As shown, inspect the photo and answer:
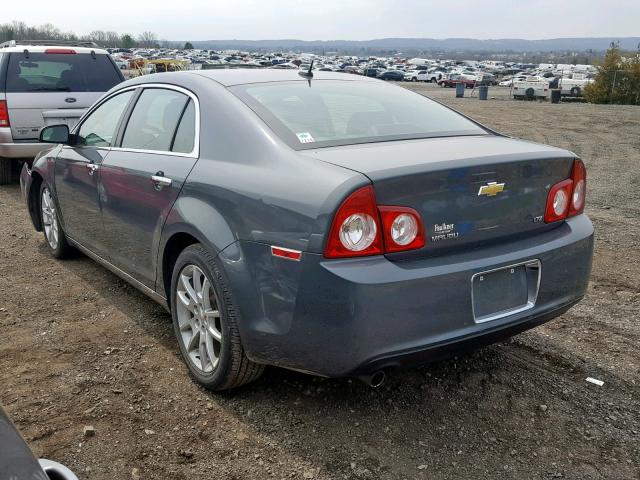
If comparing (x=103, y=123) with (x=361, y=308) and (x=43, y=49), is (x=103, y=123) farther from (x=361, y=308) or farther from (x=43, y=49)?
(x=43, y=49)

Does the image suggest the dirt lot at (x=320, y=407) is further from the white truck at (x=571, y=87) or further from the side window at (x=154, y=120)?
the white truck at (x=571, y=87)

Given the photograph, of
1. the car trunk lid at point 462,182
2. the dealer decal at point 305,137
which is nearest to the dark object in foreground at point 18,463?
the car trunk lid at point 462,182

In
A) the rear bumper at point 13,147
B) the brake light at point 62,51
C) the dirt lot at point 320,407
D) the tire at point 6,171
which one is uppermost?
the brake light at point 62,51

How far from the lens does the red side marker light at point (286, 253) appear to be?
2582 millimetres

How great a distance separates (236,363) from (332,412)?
21.4 inches

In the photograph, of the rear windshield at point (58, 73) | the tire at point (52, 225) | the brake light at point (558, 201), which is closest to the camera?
the brake light at point (558, 201)

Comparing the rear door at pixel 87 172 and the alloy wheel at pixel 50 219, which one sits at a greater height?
the rear door at pixel 87 172

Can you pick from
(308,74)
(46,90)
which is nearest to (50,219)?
(308,74)

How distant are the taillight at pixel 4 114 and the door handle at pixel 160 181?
5616 mm

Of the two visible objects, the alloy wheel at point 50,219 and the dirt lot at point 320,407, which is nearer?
the dirt lot at point 320,407

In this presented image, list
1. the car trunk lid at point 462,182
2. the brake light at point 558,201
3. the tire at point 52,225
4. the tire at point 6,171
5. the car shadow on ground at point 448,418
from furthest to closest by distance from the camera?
the tire at point 6,171
the tire at point 52,225
the brake light at point 558,201
the car shadow on ground at point 448,418
the car trunk lid at point 462,182

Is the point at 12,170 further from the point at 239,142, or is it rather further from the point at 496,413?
the point at 496,413

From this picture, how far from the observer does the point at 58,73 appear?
27.6ft

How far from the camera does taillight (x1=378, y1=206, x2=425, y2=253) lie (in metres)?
2.56
